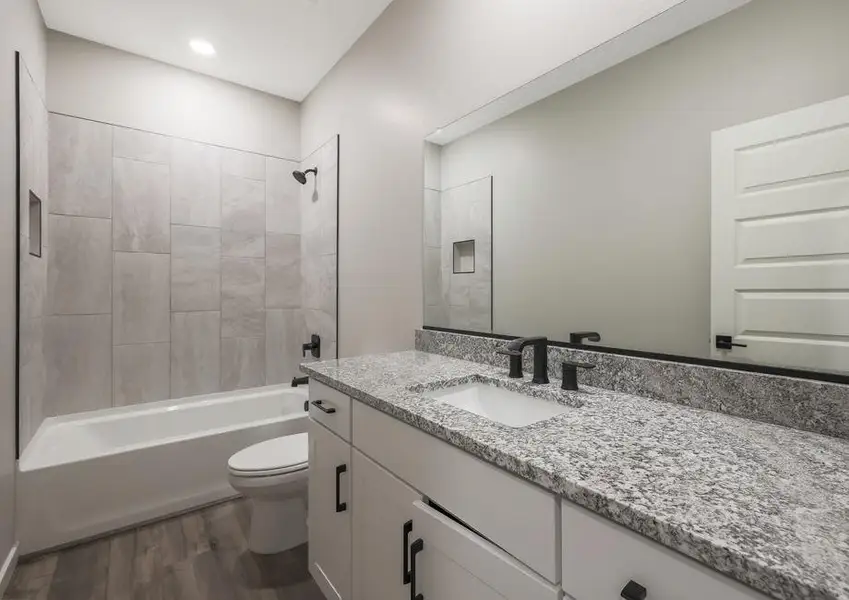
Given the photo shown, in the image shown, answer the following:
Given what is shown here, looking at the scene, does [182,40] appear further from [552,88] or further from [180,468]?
[180,468]

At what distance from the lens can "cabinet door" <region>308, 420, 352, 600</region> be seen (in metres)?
1.31

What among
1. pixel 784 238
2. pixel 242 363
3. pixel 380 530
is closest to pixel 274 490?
pixel 380 530

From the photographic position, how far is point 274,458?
190 cm

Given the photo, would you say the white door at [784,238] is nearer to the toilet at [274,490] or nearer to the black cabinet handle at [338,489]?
the black cabinet handle at [338,489]

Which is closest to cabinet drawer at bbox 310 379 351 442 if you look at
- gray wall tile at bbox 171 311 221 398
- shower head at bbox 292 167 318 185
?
gray wall tile at bbox 171 311 221 398

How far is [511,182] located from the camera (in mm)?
1595

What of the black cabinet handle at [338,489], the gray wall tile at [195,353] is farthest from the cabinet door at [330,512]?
the gray wall tile at [195,353]

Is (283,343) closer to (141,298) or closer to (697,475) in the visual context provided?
(141,298)

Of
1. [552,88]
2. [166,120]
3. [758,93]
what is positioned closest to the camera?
[758,93]

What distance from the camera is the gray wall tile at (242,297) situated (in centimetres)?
293

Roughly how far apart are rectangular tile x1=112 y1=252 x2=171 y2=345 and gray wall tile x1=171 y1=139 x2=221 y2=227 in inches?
13.5

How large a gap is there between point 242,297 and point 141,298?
2.04 ft

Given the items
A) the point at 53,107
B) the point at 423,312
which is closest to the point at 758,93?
the point at 423,312

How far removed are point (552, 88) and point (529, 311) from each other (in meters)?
0.79
